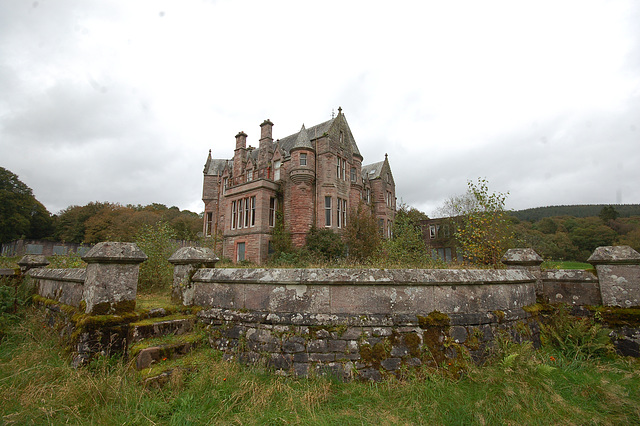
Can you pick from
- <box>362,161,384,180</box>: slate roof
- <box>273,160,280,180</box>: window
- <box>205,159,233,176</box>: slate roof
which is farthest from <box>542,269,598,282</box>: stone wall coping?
<box>205,159,233,176</box>: slate roof

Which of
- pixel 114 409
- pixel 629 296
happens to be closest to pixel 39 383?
pixel 114 409

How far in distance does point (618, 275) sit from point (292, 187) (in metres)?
19.2

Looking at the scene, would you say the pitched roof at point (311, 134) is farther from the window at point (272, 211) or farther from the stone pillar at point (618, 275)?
the stone pillar at point (618, 275)

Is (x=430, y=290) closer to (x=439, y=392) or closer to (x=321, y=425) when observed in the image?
(x=439, y=392)

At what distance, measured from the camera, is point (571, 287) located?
598 cm

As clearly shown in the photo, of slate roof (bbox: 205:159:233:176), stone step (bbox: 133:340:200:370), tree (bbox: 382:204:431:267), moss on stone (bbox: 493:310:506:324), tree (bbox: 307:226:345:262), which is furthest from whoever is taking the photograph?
slate roof (bbox: 205:159:233:176)

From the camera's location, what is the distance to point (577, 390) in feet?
13.1

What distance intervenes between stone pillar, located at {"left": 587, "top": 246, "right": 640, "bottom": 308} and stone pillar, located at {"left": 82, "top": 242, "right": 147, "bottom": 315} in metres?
7.90

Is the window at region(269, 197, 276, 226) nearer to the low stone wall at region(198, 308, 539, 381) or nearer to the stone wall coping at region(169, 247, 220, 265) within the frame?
the stone wall coping at region(169, 247, 220, 265)

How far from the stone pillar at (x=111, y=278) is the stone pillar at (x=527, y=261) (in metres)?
7.24

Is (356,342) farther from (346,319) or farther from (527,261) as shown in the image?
(527,261)

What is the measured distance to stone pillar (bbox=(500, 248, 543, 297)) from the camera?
627 centimetres

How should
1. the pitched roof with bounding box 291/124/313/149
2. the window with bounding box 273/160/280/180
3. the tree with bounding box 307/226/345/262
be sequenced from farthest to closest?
1. the window with bounding box 273/160/280/180
2. the pitched roof with bounding box 291/124/313/149
3. the tree with bounding box 307/226/345/262

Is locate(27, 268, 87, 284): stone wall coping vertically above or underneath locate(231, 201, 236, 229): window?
underneath
